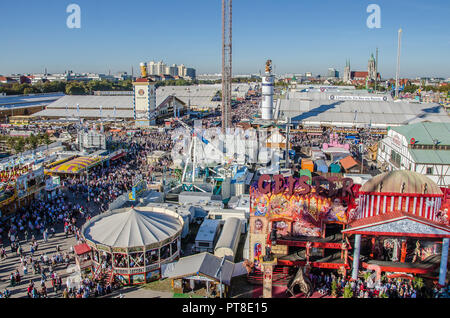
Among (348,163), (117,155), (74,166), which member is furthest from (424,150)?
(74,166)

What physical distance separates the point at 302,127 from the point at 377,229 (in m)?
44.8

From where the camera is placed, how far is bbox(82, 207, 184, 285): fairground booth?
14289mm

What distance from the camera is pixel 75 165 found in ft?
95.2

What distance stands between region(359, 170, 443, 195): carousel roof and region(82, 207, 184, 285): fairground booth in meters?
8.28

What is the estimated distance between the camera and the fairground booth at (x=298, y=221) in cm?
1392

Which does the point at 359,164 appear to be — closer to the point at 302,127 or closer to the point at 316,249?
the point at 316,249

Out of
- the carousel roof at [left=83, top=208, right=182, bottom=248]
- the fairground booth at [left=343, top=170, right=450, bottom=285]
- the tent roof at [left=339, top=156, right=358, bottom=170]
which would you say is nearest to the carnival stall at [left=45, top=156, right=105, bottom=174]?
the carousel roof at [left=83, top=208, right=182, bottom=248]

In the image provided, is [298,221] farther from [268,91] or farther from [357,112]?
[357,112]

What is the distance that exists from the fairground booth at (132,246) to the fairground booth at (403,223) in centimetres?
734

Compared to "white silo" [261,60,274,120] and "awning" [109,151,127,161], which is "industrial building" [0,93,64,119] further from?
"white silo" [261,60,274,120]

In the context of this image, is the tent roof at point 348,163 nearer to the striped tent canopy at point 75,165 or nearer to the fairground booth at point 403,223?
the fairground booth at point 403,223

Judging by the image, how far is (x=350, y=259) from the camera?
1412cm

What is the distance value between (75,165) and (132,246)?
56.8 ft
